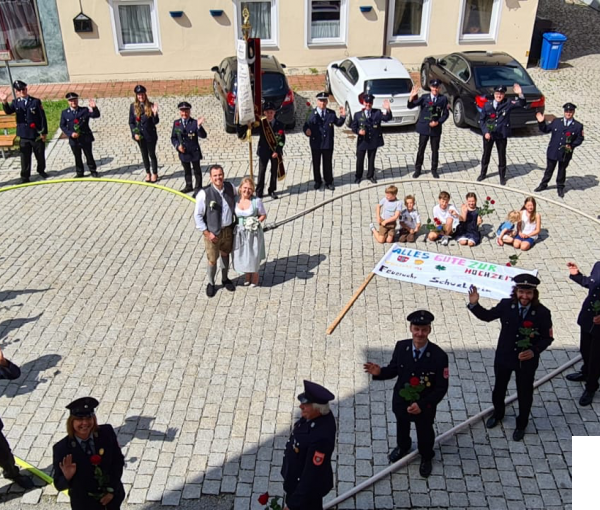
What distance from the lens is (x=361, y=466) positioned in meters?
6.25

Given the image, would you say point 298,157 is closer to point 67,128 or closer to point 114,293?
point 67,128

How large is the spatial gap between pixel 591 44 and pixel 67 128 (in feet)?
64.2

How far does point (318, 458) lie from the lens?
4.71 meters

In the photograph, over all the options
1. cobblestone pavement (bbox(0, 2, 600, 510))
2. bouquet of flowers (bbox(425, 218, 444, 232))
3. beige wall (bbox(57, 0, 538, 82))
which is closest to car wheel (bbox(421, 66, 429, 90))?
beige wall (bbox(57, 0, 538, 82))

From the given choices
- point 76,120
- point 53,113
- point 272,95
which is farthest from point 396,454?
point 53,113

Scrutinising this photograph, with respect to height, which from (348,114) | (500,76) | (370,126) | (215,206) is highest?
(500,76)

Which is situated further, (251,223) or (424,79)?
(424,79)

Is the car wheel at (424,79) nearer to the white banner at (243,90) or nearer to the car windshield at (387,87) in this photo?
the car windshield at (387,87)

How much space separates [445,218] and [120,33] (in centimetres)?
1373

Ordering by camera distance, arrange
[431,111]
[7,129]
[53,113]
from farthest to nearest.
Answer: [53,113] → [7,129] → [431,111]

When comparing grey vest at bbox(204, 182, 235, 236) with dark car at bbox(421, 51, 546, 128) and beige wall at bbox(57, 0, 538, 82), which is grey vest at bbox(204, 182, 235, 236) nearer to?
dark car at bbox(421, 51, 546, 128)

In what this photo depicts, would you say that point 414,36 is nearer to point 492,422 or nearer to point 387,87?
point 387,87

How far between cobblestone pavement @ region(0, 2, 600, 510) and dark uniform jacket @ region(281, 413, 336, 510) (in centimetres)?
112

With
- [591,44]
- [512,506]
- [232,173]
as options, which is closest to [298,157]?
[232,173]
